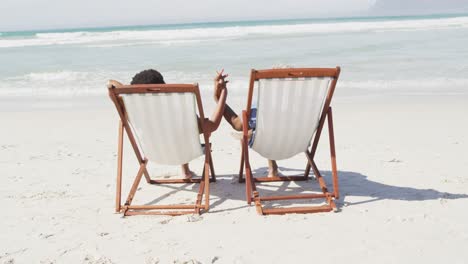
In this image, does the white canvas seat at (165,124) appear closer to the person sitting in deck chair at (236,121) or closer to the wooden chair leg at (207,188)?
the wooden chair leg at (207,188)

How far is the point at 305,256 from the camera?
2904mm

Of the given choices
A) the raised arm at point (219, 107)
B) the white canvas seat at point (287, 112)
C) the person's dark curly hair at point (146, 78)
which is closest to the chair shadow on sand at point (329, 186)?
the white canvas seat at point (287, 112)

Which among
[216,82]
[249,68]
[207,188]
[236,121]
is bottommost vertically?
[249,68]

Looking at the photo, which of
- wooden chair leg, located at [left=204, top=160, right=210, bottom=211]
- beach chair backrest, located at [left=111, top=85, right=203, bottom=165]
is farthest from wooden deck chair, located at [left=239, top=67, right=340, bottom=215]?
beach chair backrest, located at [left=111, top=85, right=203, bottom=165]

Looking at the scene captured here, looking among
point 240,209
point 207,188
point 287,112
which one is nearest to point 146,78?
point 207,188

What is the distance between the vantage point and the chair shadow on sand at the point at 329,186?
386 centimetres

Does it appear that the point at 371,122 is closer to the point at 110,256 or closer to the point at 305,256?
the point at 305,256

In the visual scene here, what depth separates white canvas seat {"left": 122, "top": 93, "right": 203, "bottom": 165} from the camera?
351 centimetres

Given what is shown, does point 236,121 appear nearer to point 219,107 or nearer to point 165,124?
point 219,107

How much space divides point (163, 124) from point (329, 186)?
1.60m

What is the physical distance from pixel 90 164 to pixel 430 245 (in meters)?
3.52

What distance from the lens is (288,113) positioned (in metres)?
3.66

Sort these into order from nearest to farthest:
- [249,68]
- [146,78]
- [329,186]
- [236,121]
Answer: [146,78] → [236,121] → [329,186] → [249,68]

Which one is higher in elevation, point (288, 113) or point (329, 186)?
point (288, 113)
